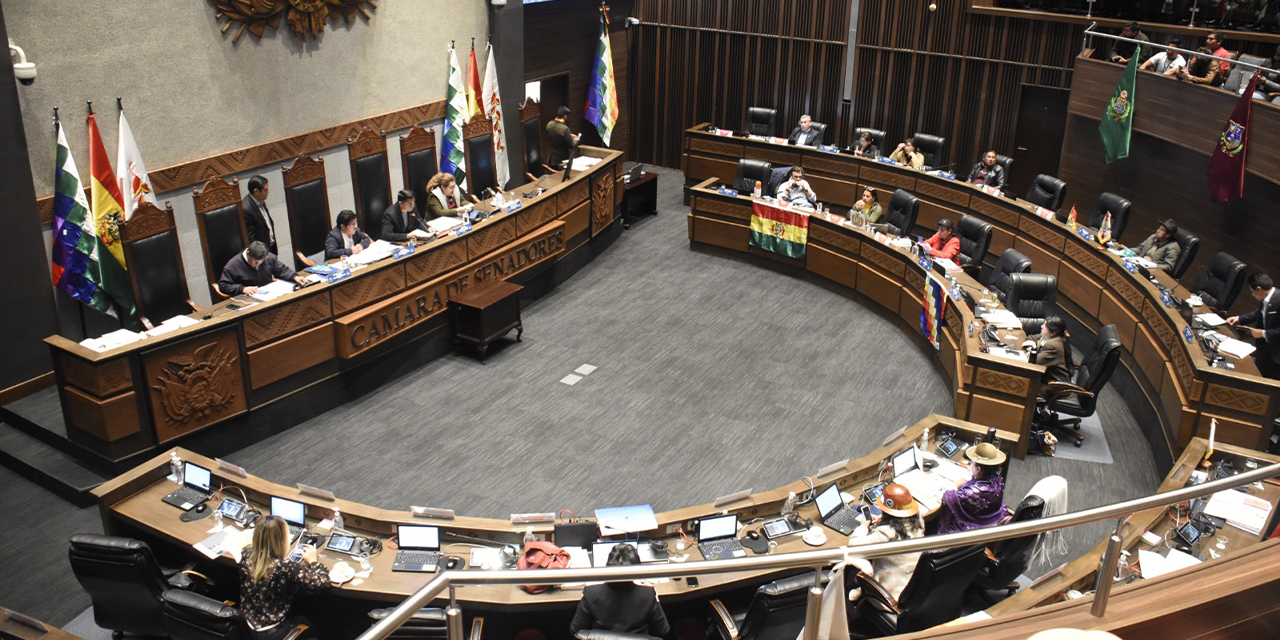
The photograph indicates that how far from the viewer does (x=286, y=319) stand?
7.14 metres

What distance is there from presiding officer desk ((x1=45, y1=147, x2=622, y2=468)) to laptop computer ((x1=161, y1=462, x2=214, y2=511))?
1170mm

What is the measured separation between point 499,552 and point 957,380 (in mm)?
4125

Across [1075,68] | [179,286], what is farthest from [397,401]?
[1075,68]

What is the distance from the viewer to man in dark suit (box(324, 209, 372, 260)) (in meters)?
8.08

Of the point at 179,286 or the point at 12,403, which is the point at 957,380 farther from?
the point at 12,403

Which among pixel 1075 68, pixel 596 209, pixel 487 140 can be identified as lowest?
pixel 596 209

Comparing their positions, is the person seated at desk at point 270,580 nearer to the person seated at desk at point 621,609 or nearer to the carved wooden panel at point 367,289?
the person seated at desk at point 621,609

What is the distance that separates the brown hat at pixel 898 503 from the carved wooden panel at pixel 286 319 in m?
4.35

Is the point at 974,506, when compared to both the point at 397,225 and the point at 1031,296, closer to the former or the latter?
the point at 1031,296

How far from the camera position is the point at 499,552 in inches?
197

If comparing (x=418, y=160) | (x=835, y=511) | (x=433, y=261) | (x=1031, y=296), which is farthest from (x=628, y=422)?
(x=418, y=160)

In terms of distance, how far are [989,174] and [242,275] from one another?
25.6ft

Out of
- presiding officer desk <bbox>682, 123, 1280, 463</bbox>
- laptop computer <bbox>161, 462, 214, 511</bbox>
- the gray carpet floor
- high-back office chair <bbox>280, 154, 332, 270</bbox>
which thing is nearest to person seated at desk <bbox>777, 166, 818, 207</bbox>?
presiding officer desk <bbox>682, 123, 1280, 463</bbox>

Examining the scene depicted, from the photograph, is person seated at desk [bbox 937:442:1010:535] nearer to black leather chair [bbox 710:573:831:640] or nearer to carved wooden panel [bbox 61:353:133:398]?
black leather chair [bbox 710:573:831:640]
